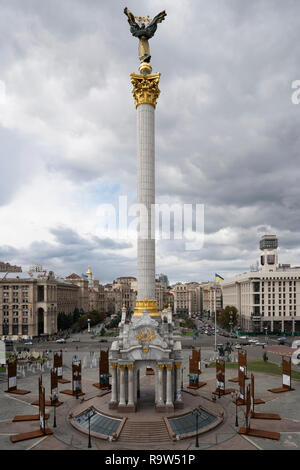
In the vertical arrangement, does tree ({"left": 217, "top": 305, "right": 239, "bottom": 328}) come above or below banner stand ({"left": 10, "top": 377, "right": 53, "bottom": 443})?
below

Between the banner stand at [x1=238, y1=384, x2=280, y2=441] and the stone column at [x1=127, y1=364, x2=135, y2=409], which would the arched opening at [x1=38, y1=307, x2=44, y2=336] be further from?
the banner stand at [x1=238, y1=384, x2=280, y2=441]

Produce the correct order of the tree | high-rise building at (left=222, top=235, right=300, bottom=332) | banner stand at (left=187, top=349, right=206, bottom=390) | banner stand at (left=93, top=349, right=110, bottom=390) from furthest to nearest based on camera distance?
the tree
high-rise building at (left=222, top=235, right=300, bottom=332)
banner stand at (left=187, top=349, right=206, bottom=390)
banner stand at (left=93, top=349, right=110, bottom=390)

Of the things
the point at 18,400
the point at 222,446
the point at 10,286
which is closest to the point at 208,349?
the point at 18,400

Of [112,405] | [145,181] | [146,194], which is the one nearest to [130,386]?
[112,405]

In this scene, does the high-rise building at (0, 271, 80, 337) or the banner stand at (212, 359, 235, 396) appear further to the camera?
the high-rise building at (0, 271, 80, 337)

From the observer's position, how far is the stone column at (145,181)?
136ft

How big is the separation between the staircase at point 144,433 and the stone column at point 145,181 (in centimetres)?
1163

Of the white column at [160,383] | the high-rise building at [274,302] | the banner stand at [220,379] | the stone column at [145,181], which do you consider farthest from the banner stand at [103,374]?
the high-rise building at [274,302]

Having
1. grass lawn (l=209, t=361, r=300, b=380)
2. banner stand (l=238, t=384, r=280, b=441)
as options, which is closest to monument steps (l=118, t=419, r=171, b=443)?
banner stand (l=238, t=384, r=280, b=441)

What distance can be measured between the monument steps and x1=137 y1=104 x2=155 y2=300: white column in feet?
44.1

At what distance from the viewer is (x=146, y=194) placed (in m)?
41.9

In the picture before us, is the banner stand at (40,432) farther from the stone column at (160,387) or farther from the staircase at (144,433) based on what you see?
the stone column at (160,387)

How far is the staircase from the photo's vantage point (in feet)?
101

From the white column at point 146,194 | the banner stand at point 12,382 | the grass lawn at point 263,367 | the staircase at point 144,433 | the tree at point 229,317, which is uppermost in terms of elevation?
the white column at point 146,194
